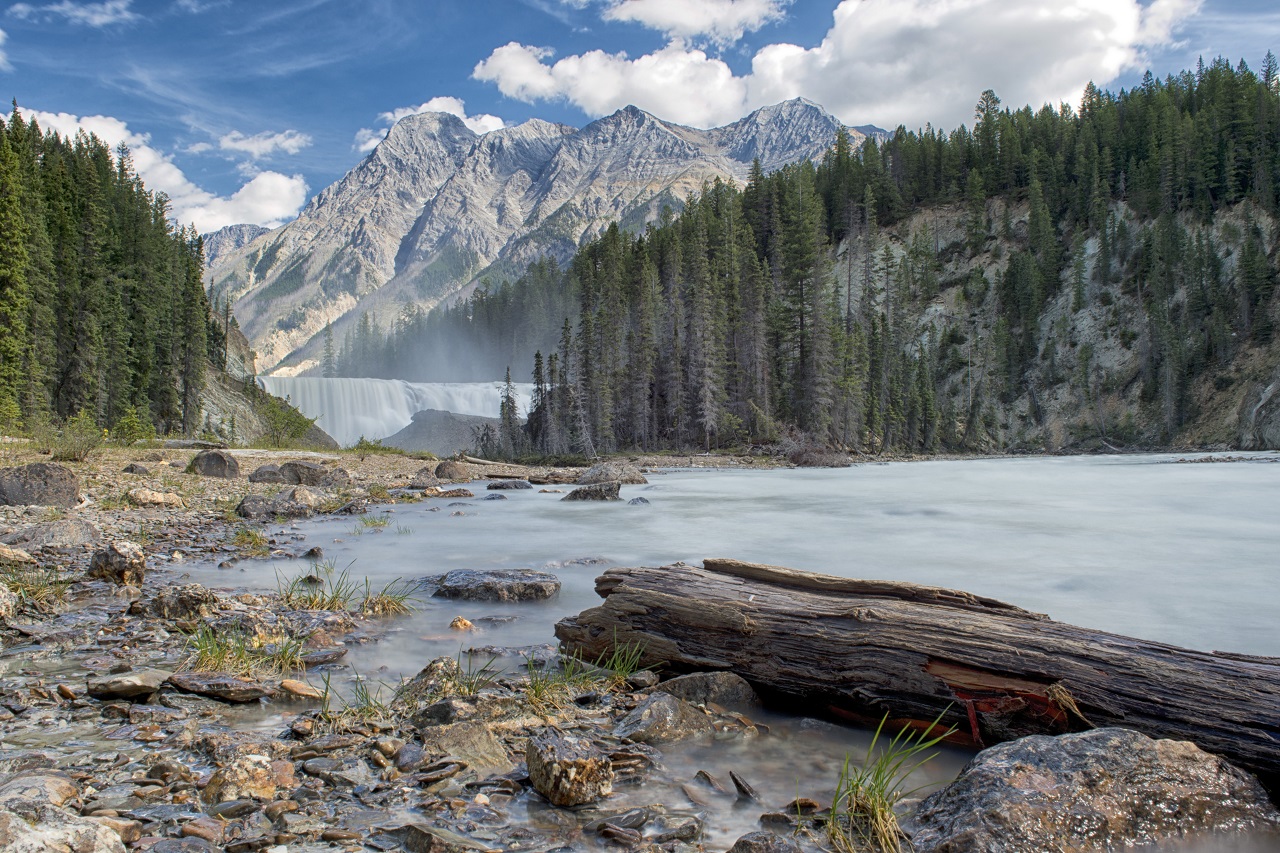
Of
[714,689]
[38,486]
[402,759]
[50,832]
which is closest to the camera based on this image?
[50,832]

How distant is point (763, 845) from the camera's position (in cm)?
244

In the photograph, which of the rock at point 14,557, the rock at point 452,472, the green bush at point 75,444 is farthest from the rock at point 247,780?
the rock at point 452,472

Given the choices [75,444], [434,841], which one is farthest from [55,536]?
[75,444]

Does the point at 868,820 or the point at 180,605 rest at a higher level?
the point at 180,605

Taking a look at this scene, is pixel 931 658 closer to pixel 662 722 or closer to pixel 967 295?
pixel 662 722

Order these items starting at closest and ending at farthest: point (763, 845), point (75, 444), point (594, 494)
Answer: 1. point (763, 845)
2. point (75, 444)
3. point (594, 494)

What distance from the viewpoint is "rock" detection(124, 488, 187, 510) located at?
12336 millimetres

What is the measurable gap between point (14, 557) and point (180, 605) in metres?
2.89

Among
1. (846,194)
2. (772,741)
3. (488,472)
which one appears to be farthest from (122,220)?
(846,194)

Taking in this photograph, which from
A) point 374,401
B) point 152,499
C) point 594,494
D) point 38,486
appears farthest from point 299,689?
point 374,401

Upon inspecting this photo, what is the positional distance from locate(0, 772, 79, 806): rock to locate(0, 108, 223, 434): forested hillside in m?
28.2

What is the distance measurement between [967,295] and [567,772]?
80.4m

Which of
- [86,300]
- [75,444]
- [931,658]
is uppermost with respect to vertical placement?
[86,300]

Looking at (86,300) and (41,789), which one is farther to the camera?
(86,300)
